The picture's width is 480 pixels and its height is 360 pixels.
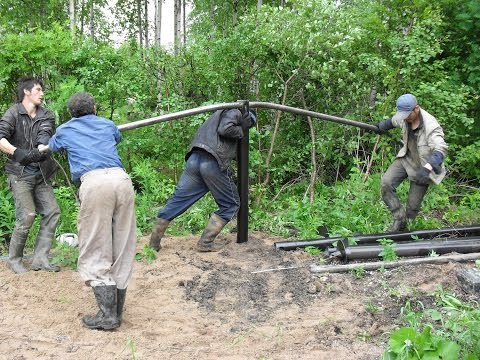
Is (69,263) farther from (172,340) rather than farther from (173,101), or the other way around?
(173,101)

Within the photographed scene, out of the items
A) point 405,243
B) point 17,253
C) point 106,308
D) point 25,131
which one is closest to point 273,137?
point 405,243

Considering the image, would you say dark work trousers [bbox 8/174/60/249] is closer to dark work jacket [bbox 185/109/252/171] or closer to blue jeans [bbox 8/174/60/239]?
blue jeans [bbox 8/174/60/239]

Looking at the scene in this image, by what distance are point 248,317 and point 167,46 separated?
18.3ft

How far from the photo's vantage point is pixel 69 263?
5461 mm

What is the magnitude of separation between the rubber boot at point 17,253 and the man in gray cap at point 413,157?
4303mm

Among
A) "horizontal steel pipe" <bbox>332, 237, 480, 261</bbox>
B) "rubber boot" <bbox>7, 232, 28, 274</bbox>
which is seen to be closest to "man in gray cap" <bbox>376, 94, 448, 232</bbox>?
"horizontal steel pipe" <bbox>332, 237, 480, 261</bbox>

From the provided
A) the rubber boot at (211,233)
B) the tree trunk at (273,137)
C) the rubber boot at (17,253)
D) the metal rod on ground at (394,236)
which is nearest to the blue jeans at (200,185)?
the rubber boot at (211,233)

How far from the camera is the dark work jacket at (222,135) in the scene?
223 inches

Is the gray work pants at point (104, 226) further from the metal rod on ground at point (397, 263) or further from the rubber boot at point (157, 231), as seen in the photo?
the metal rod on ground at point (397, 263)

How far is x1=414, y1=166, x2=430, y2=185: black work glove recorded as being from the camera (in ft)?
19.8

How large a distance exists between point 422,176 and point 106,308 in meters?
3.98

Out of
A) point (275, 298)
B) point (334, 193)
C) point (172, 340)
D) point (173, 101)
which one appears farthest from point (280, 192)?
point (172, 340)

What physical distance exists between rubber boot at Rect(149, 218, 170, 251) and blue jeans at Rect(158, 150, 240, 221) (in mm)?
52

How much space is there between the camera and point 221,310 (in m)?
4.55
